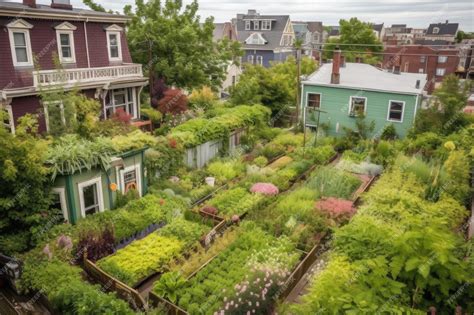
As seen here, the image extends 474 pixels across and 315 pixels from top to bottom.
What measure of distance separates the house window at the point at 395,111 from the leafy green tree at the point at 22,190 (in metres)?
18.7

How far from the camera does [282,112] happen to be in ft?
82.8

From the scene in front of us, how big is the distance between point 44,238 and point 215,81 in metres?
18.6

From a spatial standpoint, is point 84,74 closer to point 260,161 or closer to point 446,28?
point 260,161

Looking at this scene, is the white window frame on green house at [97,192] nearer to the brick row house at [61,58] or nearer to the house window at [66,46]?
the brick row house at [61,58]

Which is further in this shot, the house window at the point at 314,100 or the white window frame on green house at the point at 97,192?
the house window at the point at 314,100

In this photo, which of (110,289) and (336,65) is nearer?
(110,289)

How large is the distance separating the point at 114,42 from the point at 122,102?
3.28 meters

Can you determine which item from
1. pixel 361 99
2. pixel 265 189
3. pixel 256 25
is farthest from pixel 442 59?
pixel 265 189

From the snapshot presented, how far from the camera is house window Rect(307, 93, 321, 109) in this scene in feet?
75.8

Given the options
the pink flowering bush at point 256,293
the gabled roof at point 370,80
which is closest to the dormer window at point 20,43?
the pink flowering bush at point 256,293

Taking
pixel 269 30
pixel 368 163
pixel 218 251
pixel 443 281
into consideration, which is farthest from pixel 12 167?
pixel 269 30

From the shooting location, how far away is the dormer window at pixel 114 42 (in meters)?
18.6

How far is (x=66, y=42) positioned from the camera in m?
16.7

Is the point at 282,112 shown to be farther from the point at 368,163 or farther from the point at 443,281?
the point at 443,281
